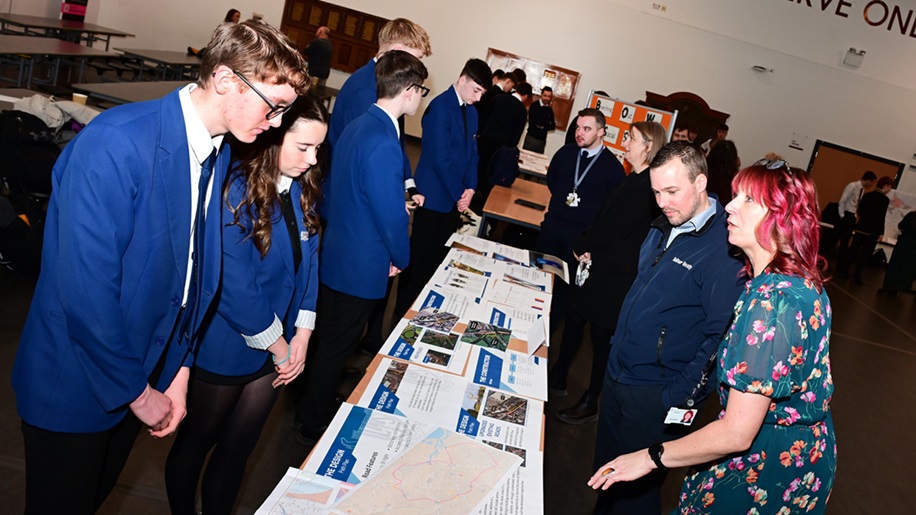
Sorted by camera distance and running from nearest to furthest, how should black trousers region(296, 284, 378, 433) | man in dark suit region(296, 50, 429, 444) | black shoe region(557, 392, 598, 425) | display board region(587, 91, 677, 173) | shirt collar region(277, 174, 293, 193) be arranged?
1. shirt collar region(277, 174, 293, 193)
2. man in dark suit region(296, 50, 429, 444)
3. black trousers region(296, 284, 378, 433)
4. black shoe region(557, 392, 598, 425)
5. display board region(587, 91, 677, 173)

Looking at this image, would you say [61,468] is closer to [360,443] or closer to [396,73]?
[360,443]

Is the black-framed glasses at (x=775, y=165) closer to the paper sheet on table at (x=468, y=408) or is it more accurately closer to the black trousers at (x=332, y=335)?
the paper sheet on table at (x=468, y=408)

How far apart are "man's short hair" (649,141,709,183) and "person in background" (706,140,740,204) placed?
4.28ft

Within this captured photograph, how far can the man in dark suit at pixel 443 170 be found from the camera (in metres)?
4.01

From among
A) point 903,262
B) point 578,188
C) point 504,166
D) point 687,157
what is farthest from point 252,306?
point 903,262

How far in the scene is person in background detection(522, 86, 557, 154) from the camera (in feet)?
30.2

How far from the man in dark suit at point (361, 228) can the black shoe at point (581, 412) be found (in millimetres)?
1428

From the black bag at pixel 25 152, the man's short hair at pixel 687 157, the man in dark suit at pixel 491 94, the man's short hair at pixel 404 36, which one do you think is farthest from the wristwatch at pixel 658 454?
the man in dark suit at pixel 491 94

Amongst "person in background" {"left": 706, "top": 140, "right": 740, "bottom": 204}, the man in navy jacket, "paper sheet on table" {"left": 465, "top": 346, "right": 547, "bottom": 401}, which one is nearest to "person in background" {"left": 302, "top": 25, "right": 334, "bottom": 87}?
"person in background" {"left": 706, "top": 140, "right": 740, "bottom": 204}

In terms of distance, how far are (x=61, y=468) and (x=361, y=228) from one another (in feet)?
4.87

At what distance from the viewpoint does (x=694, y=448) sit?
159cm

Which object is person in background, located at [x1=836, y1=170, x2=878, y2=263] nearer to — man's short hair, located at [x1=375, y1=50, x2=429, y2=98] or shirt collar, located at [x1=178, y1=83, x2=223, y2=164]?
man's short hair, located at [x1=375, y1=50, x2=429, y2=98]

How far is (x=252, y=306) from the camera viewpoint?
1.88 m

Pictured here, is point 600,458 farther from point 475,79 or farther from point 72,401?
point 475,79
